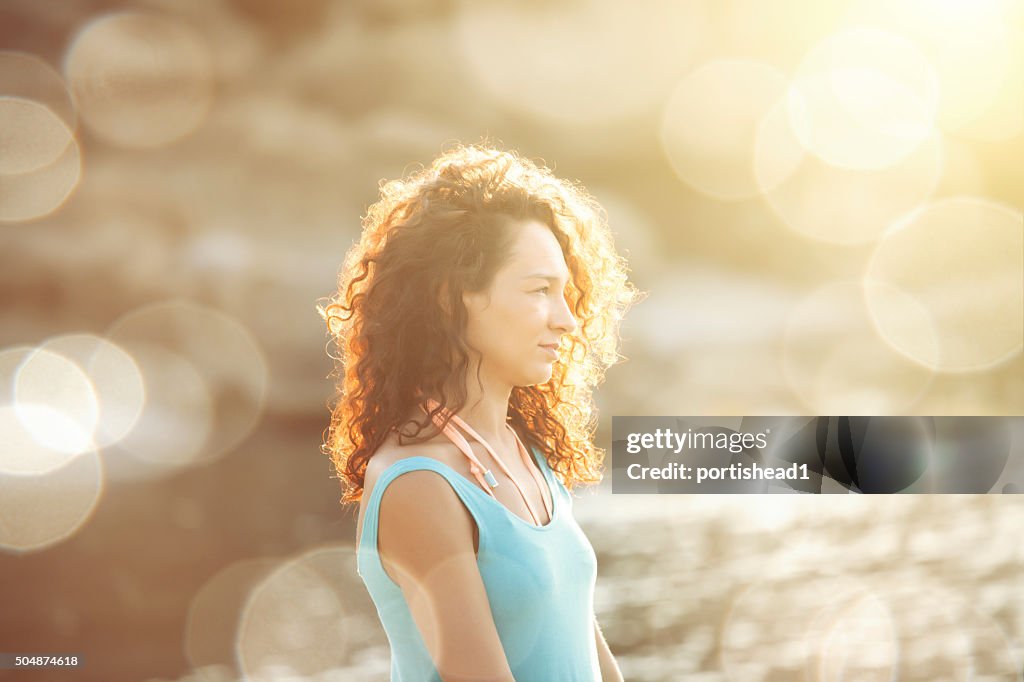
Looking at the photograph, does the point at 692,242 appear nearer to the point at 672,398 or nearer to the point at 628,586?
the point at 672,398

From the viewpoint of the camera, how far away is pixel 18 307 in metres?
2.54

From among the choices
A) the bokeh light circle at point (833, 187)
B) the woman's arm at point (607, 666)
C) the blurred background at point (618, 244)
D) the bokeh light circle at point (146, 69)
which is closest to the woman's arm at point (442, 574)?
the woman's arm at point (607, 666)

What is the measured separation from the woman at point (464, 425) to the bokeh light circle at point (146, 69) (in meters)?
1.46

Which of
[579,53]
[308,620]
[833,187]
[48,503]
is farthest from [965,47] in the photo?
[48,503]

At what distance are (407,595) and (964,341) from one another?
1986mm

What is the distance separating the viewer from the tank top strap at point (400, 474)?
926 mm

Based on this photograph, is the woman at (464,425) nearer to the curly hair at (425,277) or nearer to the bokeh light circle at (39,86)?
the curly hair at (425,277)

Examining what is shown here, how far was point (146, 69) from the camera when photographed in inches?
100

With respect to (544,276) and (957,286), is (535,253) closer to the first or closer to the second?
(544,276)

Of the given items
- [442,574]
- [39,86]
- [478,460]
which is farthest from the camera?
[39,86]

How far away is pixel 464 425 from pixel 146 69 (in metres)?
1.93

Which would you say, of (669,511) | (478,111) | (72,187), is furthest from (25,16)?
(669,511)

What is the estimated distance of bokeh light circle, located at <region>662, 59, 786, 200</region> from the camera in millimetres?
2459

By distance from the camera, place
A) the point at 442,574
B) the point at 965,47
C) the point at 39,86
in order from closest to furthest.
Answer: the point at 442,574 < the point at 965,47 < the point at 39,86
